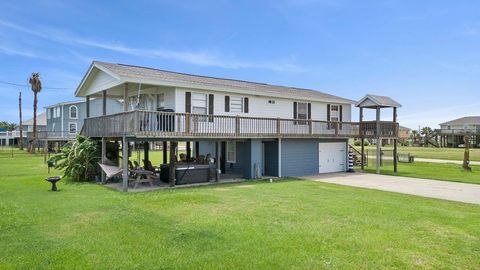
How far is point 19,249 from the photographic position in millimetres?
6273

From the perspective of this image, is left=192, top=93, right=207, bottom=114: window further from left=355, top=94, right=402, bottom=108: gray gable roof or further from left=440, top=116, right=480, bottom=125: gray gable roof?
left=440, top=116, right=480, bottom=125: gray gable roof

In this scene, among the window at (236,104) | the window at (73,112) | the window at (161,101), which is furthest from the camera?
the window at (73,112)

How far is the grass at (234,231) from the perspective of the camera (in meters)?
5.81

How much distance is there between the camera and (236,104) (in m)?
18.5

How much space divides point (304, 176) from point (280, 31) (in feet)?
31.6

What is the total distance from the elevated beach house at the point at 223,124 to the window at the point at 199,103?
0.12ft

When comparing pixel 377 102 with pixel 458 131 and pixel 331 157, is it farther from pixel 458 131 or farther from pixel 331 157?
pixel 458 131

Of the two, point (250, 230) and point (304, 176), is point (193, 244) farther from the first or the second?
point (304, 176)

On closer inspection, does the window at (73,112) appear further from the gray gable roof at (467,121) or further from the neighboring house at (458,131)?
the gray gable roof at (467,121)

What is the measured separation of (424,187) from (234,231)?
10855 mm

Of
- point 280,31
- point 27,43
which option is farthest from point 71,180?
point 27,43

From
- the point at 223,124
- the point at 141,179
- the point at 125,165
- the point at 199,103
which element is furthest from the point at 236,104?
the point at 125,165

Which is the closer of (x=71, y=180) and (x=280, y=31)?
(x=71, y=180)

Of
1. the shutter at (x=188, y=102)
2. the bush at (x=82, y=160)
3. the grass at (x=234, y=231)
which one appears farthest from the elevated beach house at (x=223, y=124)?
the grass at (x=234, y=231)
